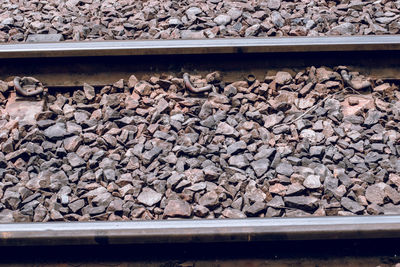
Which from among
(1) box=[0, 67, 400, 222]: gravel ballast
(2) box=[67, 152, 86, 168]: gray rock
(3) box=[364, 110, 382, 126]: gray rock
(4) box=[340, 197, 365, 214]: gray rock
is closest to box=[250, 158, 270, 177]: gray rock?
(1) box=[0, 67, 400, 222]: gravel ballast

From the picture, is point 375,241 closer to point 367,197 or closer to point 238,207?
point 367,197

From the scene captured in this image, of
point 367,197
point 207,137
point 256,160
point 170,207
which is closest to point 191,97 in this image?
point 207,137

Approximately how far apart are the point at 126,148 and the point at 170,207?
0.73 m

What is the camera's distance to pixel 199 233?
116 inches

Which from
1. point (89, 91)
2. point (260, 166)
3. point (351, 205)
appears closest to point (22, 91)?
point (89, 91)

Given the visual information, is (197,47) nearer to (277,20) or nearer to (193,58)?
(193,58)

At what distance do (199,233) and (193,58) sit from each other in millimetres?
2003

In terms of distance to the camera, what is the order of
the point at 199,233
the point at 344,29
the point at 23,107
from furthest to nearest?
the point at 344,29 → the point at 23,107 → the point at 199,233

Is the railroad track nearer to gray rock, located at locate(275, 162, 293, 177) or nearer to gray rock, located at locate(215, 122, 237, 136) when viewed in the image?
gray rock, located at locate(215, 122, 237, 136)

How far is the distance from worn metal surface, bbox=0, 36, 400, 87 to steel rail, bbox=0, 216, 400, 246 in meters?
1.86

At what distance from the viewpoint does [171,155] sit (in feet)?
12.0

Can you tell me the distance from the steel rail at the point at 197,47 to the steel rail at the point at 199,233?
1.95 meters

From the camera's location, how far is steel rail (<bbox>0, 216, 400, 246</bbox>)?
2.92 metres

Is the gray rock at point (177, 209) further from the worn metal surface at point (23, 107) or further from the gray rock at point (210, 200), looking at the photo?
the worn metal surface at point (23, 107)
